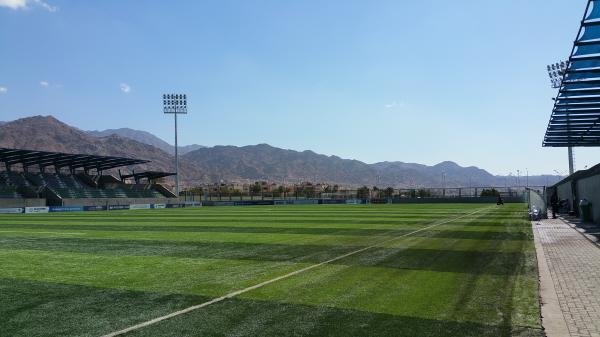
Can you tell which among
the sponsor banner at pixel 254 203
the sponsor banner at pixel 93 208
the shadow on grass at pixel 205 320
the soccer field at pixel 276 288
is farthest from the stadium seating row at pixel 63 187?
the shadow on grass at pixel 205 320

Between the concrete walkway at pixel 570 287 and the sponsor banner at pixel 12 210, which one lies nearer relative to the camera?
the concrete walkway at pixel 570 287

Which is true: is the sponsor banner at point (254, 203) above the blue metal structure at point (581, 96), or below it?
below

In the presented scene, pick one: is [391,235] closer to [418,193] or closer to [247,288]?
[247,288]

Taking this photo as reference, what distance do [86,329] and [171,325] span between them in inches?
42.4

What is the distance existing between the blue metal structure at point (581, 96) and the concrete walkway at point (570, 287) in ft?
22.3

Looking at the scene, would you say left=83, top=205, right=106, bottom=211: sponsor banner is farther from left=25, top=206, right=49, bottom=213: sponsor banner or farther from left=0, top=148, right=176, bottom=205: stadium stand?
left=0, top=148, right=176, bottom=205: stadium stand

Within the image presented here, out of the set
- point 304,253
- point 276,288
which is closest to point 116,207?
point 304,253

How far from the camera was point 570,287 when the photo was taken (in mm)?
8789

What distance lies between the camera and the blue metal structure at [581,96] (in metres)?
16.3

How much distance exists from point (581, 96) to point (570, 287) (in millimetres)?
17911

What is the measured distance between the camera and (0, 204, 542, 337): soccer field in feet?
20.8

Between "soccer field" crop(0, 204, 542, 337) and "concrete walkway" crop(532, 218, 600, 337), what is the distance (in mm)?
273

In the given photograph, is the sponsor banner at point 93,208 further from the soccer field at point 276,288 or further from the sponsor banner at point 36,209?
the soccer field at point 276,288

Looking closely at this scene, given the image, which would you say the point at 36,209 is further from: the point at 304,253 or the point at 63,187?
the point at 304,253
